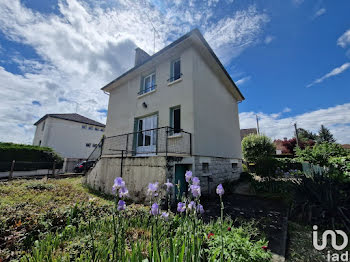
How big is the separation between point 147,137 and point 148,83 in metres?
3.63

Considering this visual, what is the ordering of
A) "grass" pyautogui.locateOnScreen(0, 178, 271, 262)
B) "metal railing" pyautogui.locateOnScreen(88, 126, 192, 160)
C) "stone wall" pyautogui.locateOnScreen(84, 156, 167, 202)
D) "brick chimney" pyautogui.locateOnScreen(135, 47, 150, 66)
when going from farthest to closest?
"brick chimney" pyautogui.locateOnScreen(135, 47, 150, 66) → "metal railing" pyautogui.locateOnScreen(88, 126, 192, 160) → "stone wall" pyautogui.locateOnScreen(84, 156, 167, 202) → "grass" pyautogui.locateOnScreen(0, 178, 271, 262)

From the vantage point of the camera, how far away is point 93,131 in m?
24.3

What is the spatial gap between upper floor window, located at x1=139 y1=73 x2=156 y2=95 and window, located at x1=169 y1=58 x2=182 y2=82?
137cm

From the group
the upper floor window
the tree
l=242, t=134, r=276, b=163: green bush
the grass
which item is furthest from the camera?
the tree

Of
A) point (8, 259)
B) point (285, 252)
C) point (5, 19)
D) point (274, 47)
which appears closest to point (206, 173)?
point (285, 252)

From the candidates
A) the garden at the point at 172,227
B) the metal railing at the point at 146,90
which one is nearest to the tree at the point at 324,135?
the garden at the point at 172,227

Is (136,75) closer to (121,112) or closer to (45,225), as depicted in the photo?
(121,112)

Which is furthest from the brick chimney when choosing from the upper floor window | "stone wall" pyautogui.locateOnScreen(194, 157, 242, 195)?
"stone wall" pyautogui.locateOnScreen(194, 157, 242, 195)

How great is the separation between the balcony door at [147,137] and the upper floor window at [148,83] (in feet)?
5.91

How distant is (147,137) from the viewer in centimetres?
837

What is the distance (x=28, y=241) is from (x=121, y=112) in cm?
859

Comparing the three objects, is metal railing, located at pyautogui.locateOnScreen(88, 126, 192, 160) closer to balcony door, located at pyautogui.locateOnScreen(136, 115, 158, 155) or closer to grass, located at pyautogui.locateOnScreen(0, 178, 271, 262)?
balcony door, located at pyautogui.locateOnScreen(136, 115, 158, 155)

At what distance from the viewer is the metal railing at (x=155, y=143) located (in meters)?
6.45

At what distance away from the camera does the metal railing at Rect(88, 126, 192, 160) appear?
645 centimetres
